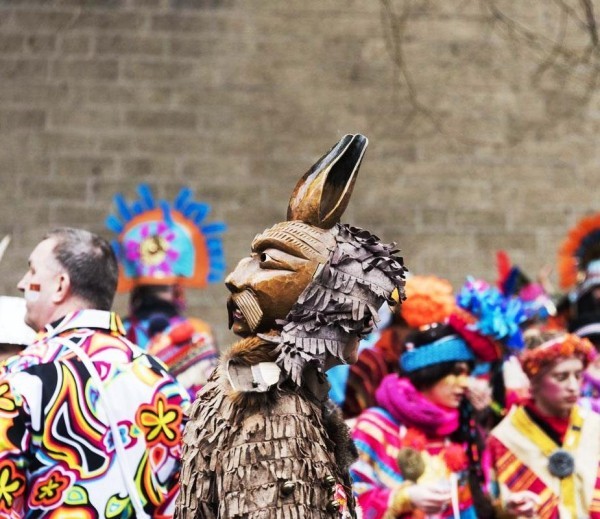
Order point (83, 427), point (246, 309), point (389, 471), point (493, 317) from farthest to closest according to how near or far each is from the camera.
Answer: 1. point (493, 317)
2. point (389, 471)
3. point (83, 427)
4. point (246, 309)

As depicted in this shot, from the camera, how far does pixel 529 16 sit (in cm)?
1101

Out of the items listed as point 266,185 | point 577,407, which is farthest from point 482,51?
point 577,407

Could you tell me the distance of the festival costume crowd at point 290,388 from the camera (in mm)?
2986

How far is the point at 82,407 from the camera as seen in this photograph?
4.07m

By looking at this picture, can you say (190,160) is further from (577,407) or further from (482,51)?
(577,407)

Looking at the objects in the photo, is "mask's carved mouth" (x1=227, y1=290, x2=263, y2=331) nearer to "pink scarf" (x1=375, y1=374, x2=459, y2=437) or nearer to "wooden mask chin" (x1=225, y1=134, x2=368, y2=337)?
"wooden mask chin" (x1=225, y1=134, x2=368, y2=337)

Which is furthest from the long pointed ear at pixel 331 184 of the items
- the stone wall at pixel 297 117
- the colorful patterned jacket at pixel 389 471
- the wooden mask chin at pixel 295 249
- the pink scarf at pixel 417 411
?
the stone wall at pixel 297 117

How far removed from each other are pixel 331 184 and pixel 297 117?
25.2ft

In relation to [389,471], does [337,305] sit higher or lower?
higher

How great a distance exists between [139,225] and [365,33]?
4129 mm

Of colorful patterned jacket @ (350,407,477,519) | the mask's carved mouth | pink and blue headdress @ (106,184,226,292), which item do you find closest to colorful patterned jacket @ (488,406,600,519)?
colorful patterned jacket @ (350,407,477,519)

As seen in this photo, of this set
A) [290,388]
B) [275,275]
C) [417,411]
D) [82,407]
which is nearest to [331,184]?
[275,275]

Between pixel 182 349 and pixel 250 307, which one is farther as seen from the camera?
pixel 182 349

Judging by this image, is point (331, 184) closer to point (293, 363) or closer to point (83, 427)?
point (293, 363)
